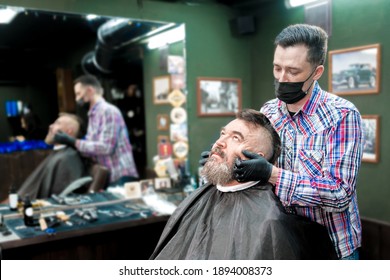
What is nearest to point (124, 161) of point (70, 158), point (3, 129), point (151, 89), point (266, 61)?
point (70, 158)

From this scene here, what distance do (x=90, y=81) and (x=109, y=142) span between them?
56 cm

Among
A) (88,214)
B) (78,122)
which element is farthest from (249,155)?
(78,122)

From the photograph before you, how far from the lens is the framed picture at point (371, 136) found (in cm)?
256

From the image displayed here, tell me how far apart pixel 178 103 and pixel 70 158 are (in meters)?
1.07

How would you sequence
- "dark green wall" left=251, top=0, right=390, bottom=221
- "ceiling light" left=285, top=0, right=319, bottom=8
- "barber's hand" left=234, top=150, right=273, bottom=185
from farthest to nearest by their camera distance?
"ceiling light" left=285, top=0, right=319, bottom=8
"dark green wall" left=251, top=0, right=390, bottom=221
"barber's hand" left=234, top=150, right=273, bottom=185

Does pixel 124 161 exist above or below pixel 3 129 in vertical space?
below

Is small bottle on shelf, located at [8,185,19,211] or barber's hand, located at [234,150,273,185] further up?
barber's hand, located at [234,150,273,185]

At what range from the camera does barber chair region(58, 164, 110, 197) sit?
300 centimetres

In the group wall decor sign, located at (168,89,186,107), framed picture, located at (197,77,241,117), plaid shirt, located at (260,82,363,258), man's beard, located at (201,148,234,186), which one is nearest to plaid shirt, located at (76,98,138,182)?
wall decor sign, located at (168,89,186,107)

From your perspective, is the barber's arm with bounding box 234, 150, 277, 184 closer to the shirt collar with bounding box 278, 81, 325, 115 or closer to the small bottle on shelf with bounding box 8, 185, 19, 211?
the shirt collar with bounding box 278, 81, 325, 115

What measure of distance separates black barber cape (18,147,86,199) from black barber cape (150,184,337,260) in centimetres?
156

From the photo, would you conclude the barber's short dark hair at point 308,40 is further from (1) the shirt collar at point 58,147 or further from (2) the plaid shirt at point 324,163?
(1) the shirt collar at point 58,147
